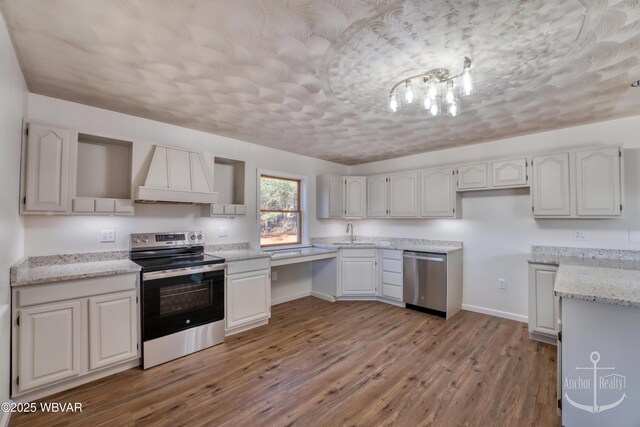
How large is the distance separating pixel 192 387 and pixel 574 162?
4.39m

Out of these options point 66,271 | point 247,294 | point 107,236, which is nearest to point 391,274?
point 247,294

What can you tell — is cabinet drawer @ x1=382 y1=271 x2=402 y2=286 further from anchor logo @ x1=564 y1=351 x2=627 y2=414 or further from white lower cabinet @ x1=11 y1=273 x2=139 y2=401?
white lower cabinet @ x1=11 y1=273 x2=139 y2=401

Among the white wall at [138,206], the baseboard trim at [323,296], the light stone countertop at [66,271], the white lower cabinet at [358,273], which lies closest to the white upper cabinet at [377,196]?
the white lower cabinet at [358,273]

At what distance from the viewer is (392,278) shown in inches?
170

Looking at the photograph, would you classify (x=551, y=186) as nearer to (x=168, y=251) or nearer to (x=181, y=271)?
(x=181, y=271)

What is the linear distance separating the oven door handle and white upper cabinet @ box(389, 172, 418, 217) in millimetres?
2841

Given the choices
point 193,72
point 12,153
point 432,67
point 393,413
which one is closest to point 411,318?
point 393,413

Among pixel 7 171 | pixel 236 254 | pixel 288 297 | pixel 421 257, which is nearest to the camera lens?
pixel 7 171

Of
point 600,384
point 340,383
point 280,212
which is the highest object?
point 280,212

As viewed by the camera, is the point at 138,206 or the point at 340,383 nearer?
the point at 340,383

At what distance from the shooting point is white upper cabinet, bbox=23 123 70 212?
88.1 inches

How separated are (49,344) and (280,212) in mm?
2989

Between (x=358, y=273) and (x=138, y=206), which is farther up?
(x=138, y=206)

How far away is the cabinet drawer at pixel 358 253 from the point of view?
4.53 metres
